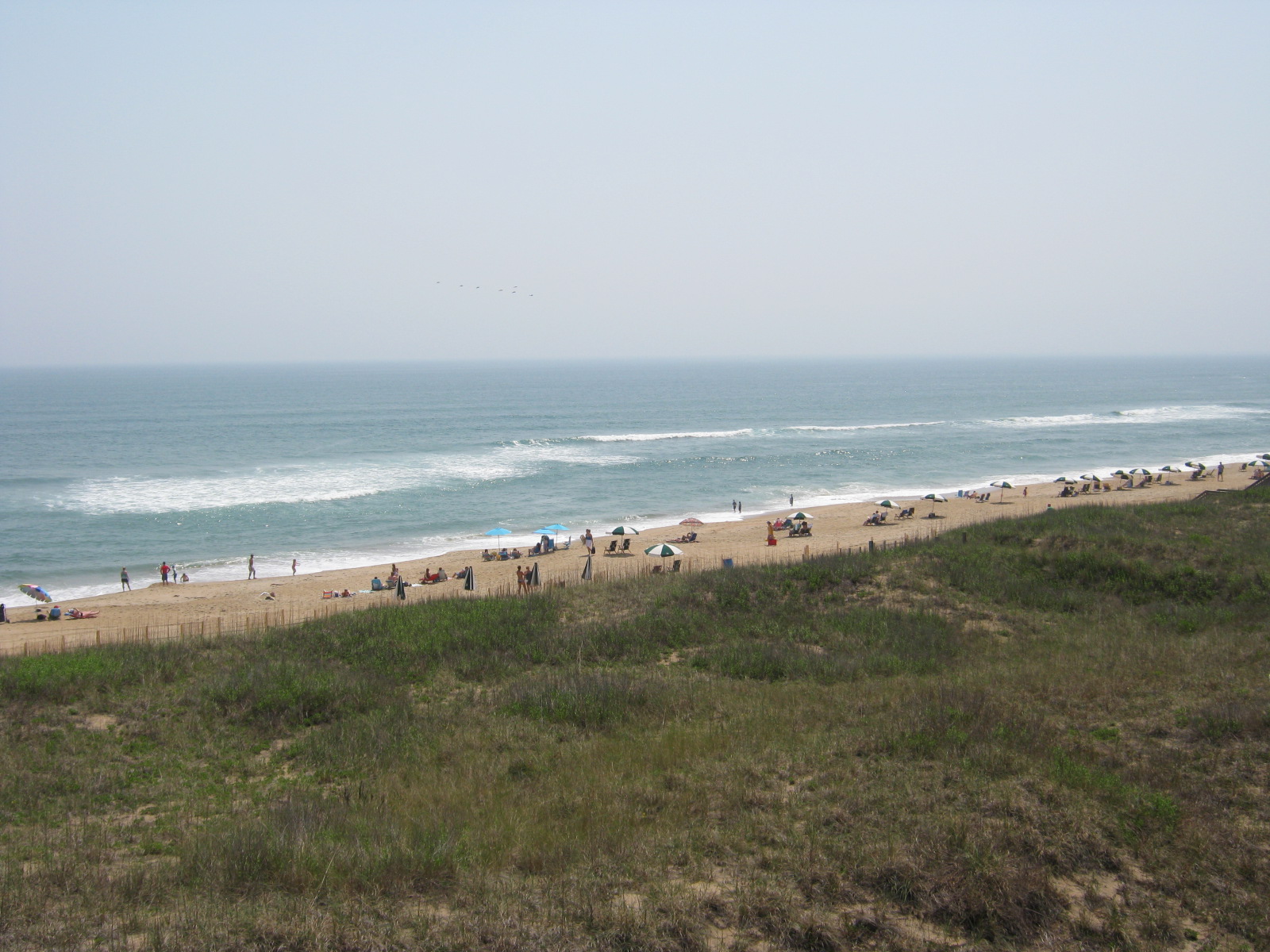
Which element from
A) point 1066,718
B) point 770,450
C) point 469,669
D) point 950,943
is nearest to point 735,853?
point 950,943

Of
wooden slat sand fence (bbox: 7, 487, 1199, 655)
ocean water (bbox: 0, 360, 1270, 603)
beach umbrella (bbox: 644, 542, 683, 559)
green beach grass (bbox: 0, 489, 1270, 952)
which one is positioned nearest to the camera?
green beach grass (bbox: 0, 489, 1270, 952)

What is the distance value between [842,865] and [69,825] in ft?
27.4

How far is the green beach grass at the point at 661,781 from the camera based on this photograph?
23.2ft

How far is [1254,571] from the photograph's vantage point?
18875 mm

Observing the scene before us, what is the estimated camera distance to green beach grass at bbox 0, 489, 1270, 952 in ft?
23.2

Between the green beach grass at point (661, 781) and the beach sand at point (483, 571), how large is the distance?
7835 mm

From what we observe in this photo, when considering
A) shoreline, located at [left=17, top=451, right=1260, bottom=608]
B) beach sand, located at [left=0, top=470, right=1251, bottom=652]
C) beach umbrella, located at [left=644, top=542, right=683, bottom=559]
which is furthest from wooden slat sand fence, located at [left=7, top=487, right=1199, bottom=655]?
shoreline, located at [left=17, top=451, right=1260, bottom=608]

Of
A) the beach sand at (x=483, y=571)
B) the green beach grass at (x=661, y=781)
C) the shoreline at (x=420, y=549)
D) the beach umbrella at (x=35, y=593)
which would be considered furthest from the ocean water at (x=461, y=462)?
the green beach grass at (x=661, y=781)

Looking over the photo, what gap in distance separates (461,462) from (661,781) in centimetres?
5729

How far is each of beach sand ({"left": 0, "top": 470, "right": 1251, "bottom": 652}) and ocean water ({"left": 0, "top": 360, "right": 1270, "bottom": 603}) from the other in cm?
283

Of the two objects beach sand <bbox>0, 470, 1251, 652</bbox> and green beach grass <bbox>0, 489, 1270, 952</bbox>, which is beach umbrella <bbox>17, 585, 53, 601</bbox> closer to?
beach sand <bbox>0, 470, 1251, 652</bbox>

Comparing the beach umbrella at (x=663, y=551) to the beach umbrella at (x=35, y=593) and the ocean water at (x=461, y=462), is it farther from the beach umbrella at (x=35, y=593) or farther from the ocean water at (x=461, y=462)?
the beach umbrella at (x=35, y=593)

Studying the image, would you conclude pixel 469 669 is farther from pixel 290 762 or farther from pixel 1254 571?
pixel 1254 571

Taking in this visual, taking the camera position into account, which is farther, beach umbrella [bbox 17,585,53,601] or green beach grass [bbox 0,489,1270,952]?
beach umbrella [bbox 17,585,53,601]
